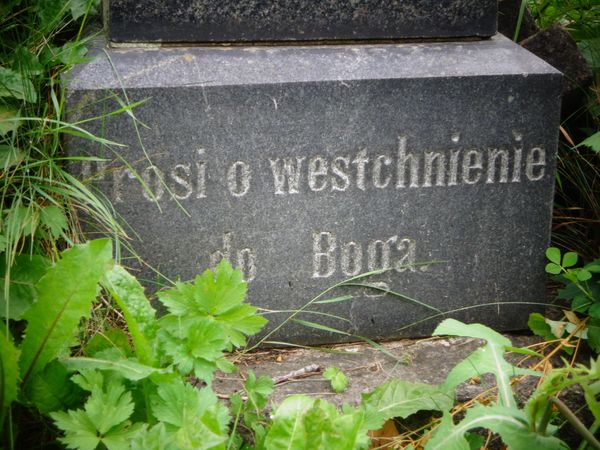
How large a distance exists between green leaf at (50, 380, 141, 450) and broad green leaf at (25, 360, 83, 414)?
8 centimetres

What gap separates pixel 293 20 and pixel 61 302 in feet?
3.44

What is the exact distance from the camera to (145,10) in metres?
2.16

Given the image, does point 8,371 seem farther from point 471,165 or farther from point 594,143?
point 594,143

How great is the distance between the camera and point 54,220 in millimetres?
2002

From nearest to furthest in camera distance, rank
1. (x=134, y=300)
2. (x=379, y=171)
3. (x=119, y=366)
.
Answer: (x=119, y=366), (x=134, y=300), (x=379, y=171)

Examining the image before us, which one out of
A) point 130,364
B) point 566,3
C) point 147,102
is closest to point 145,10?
point 147,102

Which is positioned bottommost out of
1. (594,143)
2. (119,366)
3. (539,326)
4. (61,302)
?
(539,326)

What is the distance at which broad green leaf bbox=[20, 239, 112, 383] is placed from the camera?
65.6 inches

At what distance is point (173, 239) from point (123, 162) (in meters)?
0.25

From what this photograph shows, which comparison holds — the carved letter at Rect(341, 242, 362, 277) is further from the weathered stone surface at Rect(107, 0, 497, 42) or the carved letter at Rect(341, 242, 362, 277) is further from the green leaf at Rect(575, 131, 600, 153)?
the green leaf at Rect(575, 131, 600, 153)

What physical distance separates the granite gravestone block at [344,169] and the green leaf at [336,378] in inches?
10.3

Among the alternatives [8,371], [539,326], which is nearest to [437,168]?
[539,326]

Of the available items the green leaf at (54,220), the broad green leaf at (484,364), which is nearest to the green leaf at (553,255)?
the broad green leaf at (484,364)

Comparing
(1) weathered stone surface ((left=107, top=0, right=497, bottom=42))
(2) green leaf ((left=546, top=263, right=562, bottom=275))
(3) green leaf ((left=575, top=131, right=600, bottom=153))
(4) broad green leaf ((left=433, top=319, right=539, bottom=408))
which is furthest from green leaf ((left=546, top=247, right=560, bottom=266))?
(1) weathered stone surface ((left=107, top=0, right=497, bottom=42))
